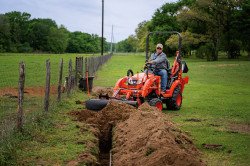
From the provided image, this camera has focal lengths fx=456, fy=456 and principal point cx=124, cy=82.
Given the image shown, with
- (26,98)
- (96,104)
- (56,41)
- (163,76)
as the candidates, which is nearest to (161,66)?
(163,76)

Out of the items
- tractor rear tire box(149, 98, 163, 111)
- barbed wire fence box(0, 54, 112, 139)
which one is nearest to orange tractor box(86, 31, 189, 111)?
tractor rear tire box(149, 98, 163, 111)

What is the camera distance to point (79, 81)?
19.8m

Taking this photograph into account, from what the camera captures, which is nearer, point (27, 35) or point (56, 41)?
point (27, 35)

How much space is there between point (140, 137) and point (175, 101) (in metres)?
6.81

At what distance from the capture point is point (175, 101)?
1502cm

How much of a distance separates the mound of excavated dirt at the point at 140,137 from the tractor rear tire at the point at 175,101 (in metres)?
2.89

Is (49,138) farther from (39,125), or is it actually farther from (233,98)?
(233,98)

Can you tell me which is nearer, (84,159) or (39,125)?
(84,159)

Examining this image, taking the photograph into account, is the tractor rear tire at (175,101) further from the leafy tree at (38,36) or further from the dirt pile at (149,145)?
the leafy tree at (38,36)

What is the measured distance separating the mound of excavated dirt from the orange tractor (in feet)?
2.42

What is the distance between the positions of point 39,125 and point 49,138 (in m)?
1.17

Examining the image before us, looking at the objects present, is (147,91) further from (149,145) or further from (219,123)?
(149,145)

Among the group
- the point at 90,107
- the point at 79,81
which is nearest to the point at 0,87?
the point at 79,81

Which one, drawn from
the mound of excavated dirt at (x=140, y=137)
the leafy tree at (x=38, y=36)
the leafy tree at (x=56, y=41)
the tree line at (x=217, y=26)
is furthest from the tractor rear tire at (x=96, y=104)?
the leafy tree at (x=56, y=41)
